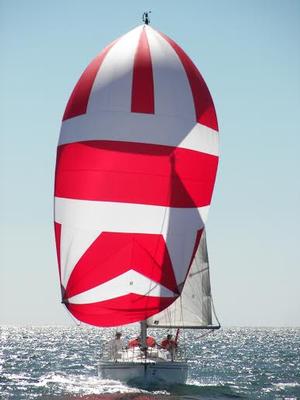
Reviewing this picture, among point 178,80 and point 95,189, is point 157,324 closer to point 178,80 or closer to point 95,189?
point 95,189

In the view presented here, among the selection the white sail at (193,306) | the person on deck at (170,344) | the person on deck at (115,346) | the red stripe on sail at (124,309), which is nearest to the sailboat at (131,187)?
the red stripe on sail at (124,309)

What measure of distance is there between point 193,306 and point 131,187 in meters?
6.09

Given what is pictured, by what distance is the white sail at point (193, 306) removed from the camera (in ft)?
92.1

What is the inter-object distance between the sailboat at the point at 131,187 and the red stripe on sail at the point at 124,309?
0.10ft

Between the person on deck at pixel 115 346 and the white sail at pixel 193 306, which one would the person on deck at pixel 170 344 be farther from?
the person on deck at pixel 115 346

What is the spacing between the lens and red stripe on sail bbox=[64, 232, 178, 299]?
24281mm

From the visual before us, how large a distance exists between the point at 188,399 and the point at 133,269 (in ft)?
14.6

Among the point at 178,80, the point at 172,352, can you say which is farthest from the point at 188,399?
the point at 178,80

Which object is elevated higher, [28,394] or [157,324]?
[157,324]

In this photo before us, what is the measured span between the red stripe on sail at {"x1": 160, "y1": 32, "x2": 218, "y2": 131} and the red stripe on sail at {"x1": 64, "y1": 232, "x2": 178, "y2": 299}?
13.6ft

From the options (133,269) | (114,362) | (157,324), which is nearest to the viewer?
(133,269)

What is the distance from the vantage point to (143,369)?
83.7ft

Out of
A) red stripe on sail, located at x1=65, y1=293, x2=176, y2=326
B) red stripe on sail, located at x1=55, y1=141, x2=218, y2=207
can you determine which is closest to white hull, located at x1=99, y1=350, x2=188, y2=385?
red stripe on sail, located at x1=65, y1=293, x2=176, y2=326

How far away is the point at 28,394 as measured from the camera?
28.0 metres
